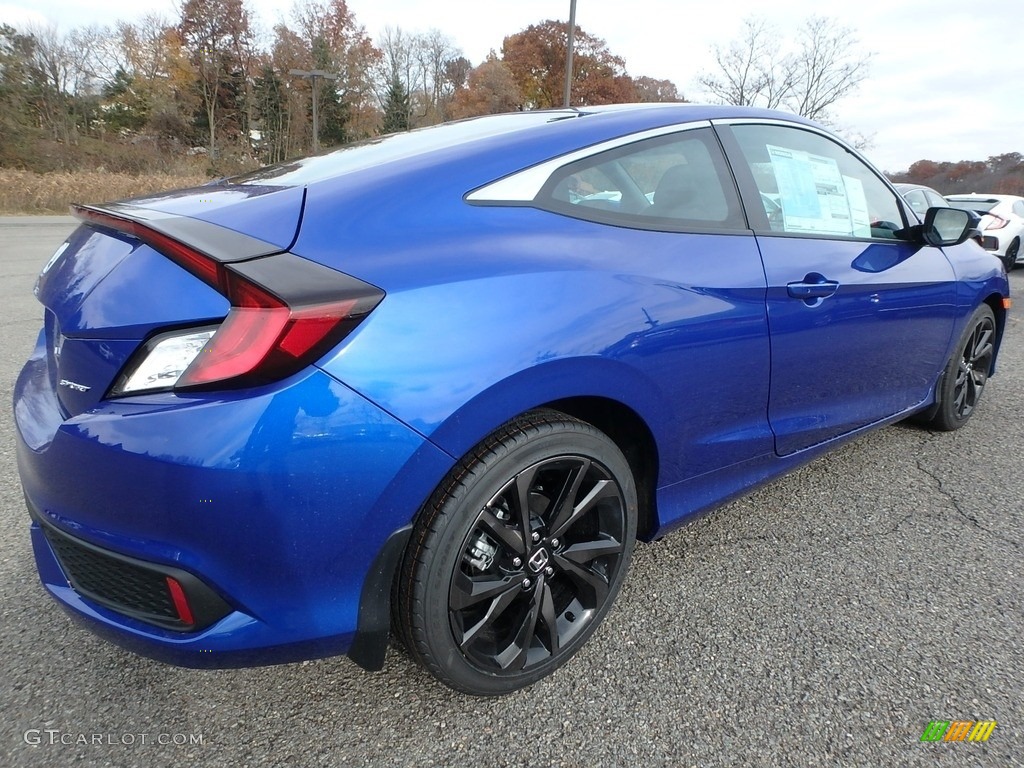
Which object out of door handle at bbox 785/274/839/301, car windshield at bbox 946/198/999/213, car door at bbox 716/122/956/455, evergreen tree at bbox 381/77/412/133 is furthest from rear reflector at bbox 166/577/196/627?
evergreen tree at bbox 381/77/412/133

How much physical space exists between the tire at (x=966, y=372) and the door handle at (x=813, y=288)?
A: 5.11 ft

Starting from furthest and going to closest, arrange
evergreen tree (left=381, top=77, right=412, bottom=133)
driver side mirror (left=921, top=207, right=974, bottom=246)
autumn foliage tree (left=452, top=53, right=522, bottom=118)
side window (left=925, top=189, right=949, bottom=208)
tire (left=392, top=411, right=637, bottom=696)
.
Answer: evergreen tree (left=381, top=77, right=412, bottom=133), autumn foliage tree (left=452, top=53, right=522, bottom=118), side window (left=925, top=189, right=949, bottom=208), driver side mirror (left=921, top=207, right=974, bottom=246), tire (left=392, top=411, right=637, bottom=696)

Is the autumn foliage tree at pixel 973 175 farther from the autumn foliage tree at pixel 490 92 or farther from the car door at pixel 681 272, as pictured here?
the car door at pixel 681 272

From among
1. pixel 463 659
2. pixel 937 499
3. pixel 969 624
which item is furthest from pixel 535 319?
pixel 937 499

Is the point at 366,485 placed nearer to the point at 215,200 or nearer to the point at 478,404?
the point at 478,404

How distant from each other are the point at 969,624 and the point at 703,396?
3.66 ft

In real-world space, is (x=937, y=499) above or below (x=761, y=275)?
below

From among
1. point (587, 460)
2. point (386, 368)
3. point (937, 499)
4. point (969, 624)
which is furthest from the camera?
point (937, 499)

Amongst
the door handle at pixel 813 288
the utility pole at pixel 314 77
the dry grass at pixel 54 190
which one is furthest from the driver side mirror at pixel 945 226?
the dry grass at pixel 54 190

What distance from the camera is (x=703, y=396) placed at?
199 centimetres

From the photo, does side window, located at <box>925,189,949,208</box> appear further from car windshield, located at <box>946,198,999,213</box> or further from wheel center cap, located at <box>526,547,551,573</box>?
wheel center cap, located at <box>526,547,551,573</box>

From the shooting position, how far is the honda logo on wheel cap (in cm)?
171

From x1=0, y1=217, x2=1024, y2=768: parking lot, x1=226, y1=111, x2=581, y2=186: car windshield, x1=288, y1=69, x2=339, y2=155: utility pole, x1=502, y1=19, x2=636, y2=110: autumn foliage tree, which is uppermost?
x1=502, y1=19, x2=636, y2=110: autumn foliage tree

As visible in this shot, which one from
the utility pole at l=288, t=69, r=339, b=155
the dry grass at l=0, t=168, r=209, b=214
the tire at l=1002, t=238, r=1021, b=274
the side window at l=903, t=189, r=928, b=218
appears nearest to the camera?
the side window at l=903, t=189, r=928, b=218
